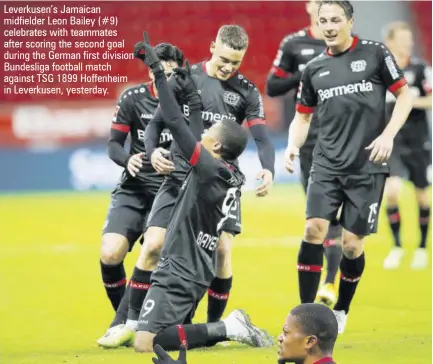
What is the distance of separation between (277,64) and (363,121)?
222 centimetres

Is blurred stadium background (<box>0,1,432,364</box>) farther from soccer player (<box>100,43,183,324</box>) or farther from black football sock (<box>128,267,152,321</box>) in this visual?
soccer player (<box>100,43,183,324</box>)

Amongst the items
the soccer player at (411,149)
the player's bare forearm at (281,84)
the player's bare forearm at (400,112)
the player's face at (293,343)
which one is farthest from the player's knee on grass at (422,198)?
the player's face at (293,343)

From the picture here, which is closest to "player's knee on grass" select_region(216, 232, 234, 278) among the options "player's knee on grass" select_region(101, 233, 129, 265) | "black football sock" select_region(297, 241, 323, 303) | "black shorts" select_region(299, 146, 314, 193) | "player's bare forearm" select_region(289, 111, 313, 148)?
"black football sock" select_region(297, 241, 323, 303)

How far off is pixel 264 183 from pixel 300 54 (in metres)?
3.00

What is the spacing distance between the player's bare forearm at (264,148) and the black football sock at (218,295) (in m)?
0.79

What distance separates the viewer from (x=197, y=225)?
6.00m

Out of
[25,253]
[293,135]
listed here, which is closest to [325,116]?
[293,135]

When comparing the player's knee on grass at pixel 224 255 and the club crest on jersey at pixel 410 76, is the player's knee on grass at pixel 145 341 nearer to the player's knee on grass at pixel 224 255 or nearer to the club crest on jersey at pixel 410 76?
the player's knee on grass at pixel 224 255

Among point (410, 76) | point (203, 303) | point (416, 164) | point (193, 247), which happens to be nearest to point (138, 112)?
point (193, 247)

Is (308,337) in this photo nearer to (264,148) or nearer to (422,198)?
(264,148)

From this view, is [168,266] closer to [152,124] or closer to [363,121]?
[152,124]

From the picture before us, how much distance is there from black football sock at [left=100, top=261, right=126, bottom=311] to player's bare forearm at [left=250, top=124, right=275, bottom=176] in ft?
4.11

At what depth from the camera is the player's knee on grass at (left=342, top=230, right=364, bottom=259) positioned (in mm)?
7262

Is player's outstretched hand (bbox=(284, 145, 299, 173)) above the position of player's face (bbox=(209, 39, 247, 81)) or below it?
below
